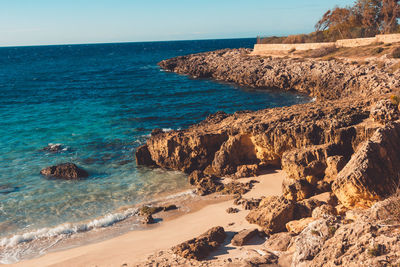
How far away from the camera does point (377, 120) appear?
16.3 m

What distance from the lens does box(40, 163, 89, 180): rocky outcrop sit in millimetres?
19875

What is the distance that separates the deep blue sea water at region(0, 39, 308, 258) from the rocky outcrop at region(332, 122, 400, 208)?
28.4 feet

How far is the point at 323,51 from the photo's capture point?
50.9 metres

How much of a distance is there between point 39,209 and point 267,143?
1153cm

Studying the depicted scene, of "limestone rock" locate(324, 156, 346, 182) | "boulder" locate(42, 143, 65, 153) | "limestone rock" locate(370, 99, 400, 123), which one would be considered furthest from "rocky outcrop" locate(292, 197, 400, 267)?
"boulder" locate(42, 143, 65, 153)

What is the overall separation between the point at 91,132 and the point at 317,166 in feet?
63.3

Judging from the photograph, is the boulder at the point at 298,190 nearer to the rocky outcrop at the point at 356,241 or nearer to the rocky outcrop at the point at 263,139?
the rocky outcrop at the point at 263,139

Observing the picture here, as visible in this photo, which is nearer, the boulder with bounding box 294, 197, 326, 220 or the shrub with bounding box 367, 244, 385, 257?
the shrub with bounding box 367, 244, 385, 257

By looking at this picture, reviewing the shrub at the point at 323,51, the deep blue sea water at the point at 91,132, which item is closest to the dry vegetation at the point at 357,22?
the shrub at the point at 323,51

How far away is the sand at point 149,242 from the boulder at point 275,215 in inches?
23.4

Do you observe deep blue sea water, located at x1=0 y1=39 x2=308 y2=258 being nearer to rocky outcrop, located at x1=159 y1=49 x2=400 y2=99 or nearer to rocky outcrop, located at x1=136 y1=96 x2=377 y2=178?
rocky outcrop, located at x1=136 y1=96 x2=377 y2=178

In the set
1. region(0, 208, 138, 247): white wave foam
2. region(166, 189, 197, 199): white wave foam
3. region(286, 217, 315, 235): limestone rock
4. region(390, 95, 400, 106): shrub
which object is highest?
region(390, 95, 400, 106): shrub

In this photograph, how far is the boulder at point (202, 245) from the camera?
11141mm

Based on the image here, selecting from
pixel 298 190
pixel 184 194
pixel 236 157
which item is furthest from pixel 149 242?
pixel 236 157
